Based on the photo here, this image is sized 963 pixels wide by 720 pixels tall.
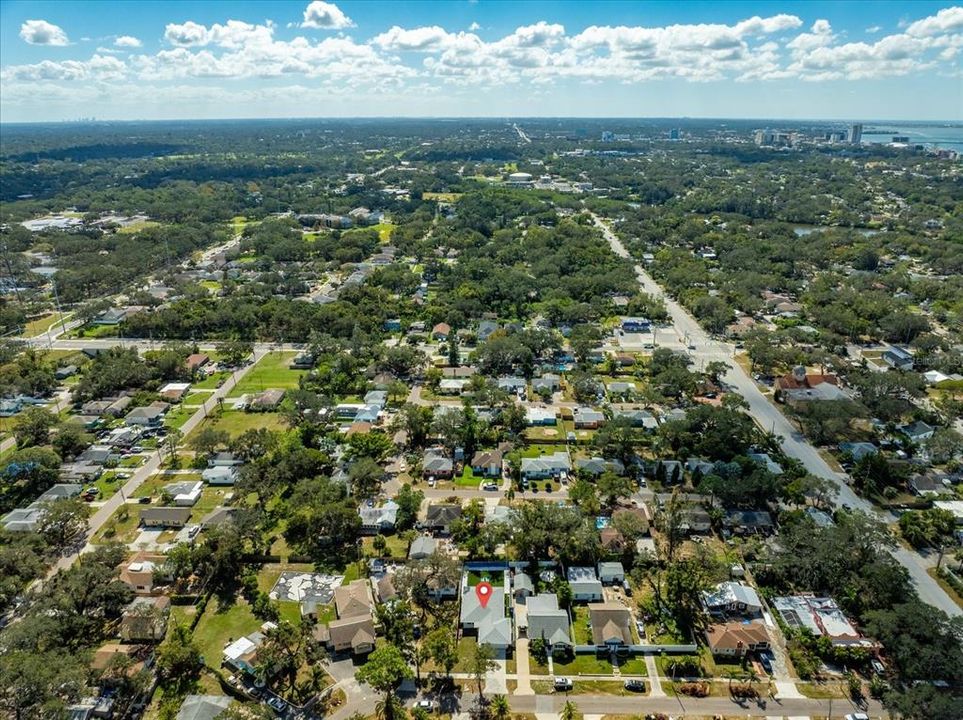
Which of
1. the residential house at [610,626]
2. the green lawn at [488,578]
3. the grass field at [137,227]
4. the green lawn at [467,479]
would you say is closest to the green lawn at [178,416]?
the green lawn at [467,479]

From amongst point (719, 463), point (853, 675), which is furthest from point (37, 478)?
point (853, 675)

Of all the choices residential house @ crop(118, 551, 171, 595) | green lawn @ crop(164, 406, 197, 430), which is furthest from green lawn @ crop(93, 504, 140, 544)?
green lawn @ crop(164, 406, 197, 430)

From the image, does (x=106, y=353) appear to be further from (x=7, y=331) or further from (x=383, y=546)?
(x=383, y=546)

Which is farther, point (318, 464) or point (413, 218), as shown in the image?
point (413, 218)

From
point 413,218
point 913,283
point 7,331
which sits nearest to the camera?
point 7,331

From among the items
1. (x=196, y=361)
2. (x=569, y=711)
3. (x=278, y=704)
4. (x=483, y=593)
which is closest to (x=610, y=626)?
(x=569, y=711)

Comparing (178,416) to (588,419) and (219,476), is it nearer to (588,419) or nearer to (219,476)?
(219,476)
